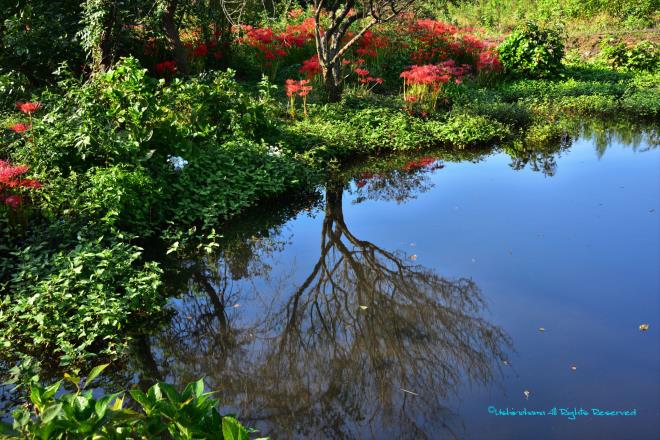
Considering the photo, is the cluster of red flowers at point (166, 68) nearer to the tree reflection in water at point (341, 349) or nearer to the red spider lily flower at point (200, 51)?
the red spider lily flower at point (200, 51)

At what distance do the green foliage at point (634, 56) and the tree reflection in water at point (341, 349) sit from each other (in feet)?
33.0

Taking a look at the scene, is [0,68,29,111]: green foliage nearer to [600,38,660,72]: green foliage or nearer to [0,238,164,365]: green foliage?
[0,238,164,365]: green foliage

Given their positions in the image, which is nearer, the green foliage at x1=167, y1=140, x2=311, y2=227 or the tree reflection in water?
the tree reflection in water

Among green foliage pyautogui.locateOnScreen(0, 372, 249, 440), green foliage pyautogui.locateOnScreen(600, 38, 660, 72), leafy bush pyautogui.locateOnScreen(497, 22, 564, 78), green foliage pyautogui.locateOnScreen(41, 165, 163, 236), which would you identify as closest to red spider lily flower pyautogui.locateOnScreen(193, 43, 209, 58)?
green foliage pyautogui.locateOnScreen(41, 165, 163, 236)

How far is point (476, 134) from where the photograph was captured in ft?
26.2

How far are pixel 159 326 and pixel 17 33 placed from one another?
21.2 ft

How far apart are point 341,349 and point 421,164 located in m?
4.15

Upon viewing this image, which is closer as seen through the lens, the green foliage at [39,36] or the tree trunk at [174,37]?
the green foliage at [39,36]

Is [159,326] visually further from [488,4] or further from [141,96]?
[488,4]

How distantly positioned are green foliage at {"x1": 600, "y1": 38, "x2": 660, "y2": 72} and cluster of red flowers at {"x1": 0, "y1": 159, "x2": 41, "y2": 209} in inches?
471

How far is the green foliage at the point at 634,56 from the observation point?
1194 centimetres

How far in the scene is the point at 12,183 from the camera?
4438 mm

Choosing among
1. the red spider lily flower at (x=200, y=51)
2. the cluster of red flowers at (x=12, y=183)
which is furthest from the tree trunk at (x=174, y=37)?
the cluster of red flowers at (x=12, y=183)

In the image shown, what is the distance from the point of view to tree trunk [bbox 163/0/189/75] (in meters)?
8.71
